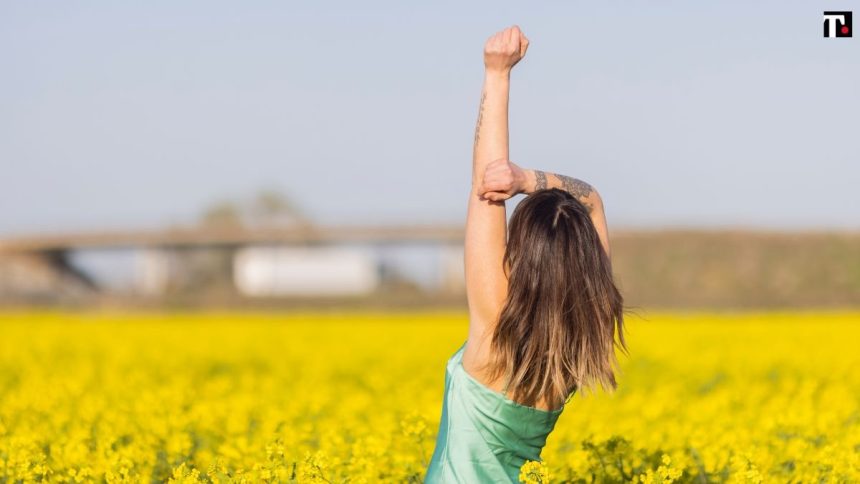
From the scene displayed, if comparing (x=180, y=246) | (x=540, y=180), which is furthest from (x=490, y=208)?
(x=180, y=246)

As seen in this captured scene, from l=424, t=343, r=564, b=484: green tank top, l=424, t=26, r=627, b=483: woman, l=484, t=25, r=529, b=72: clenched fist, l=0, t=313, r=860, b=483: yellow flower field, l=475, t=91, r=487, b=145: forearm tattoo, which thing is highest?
l=484, t=25, r=529, b=72: clenched fist

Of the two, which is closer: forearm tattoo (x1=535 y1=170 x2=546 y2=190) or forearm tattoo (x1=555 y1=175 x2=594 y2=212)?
forearm tattoo (x1=535 y1=170 x2=546 y2=190)

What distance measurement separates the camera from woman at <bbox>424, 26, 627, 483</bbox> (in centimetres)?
335

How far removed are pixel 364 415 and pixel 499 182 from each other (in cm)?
439

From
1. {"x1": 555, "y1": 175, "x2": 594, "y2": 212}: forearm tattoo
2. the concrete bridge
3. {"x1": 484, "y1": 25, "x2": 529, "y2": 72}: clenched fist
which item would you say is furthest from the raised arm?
the concrete bridge

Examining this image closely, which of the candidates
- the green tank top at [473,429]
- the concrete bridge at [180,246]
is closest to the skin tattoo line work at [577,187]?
the green tank top at [473,429]

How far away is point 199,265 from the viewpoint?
3007 inches

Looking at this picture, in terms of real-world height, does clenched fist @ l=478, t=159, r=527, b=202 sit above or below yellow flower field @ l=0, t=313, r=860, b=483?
above

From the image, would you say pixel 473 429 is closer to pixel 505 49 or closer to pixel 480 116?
pixel 480 116

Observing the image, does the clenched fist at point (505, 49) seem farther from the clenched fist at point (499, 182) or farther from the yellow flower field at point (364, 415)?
the yellow flower field at point (364, 415)

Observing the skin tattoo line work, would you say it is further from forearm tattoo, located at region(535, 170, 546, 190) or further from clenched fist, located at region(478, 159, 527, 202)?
clenched fist, located at region(478, 159, 527, 202)

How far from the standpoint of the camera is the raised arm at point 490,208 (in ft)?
11.1

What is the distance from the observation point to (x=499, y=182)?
3322 millimetres

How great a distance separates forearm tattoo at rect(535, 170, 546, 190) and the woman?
1cm
